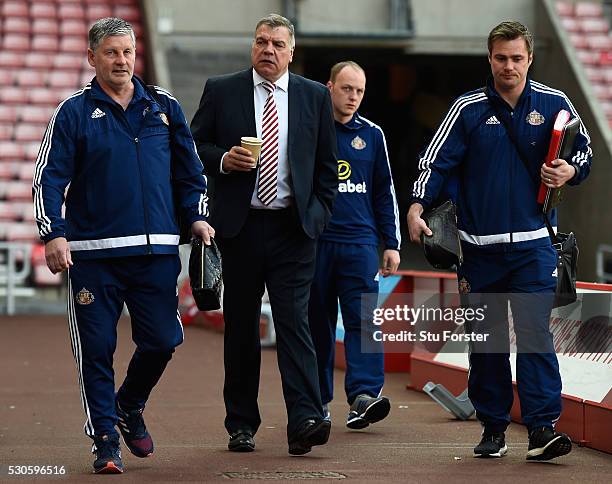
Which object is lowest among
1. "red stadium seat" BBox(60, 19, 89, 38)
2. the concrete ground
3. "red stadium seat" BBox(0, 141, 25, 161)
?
the concrete ground

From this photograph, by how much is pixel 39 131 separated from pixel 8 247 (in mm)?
4274

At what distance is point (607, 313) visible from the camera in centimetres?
842

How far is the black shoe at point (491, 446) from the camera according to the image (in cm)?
755

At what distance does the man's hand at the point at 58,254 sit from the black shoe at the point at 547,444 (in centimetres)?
247

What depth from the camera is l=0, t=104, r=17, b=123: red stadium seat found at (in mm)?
21859

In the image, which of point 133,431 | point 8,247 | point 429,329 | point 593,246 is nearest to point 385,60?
point 593,246

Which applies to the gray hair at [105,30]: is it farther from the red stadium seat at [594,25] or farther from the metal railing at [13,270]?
the red stadium seat at [594,25]

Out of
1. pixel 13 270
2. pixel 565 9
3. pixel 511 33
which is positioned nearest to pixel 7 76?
pixel 13 270

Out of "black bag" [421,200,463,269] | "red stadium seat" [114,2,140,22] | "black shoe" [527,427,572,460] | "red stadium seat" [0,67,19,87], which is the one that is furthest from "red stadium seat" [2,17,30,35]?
"black shoe" [527,427,572,460]

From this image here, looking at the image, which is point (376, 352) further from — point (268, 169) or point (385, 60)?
point (385, 60)

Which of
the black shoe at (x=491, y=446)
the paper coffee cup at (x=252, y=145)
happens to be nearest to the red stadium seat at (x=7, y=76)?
the paper coffee cup at (x=252, y=145)

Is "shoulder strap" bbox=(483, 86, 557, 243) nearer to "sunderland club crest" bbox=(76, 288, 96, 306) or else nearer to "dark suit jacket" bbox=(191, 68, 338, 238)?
"dark suit jacket" bbox=(191, 68, 338, 238)
